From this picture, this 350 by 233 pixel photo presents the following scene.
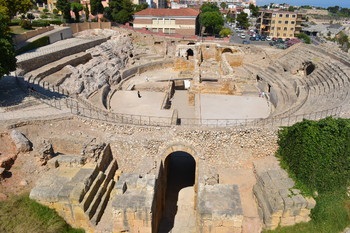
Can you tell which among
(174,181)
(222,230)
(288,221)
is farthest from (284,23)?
(222,230)

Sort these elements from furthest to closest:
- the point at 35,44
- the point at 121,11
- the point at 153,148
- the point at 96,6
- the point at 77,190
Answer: the point at 121,11 → the point at 96,6 → the point at 35,44 → the point at 153,148 → the point at 77,190

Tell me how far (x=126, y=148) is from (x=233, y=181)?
17.7 ft

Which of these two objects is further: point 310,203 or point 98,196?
point 98,196

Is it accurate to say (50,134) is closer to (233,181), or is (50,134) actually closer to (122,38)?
(233,181)

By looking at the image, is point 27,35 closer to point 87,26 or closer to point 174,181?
point 87,26

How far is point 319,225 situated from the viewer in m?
10.8

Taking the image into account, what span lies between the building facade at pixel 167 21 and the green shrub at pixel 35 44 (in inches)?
825

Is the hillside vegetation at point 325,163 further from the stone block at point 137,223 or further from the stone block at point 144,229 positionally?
the stone block at point 137,223

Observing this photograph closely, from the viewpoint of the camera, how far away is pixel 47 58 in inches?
940

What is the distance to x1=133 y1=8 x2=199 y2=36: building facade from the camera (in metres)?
47.2

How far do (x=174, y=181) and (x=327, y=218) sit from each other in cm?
776

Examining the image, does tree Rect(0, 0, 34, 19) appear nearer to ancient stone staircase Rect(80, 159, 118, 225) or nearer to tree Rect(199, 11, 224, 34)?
ancient stone staircase Rect(80, 159, 118, 225)

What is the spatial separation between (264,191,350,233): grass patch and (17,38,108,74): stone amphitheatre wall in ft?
64.7

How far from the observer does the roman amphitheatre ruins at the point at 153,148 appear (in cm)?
1066
